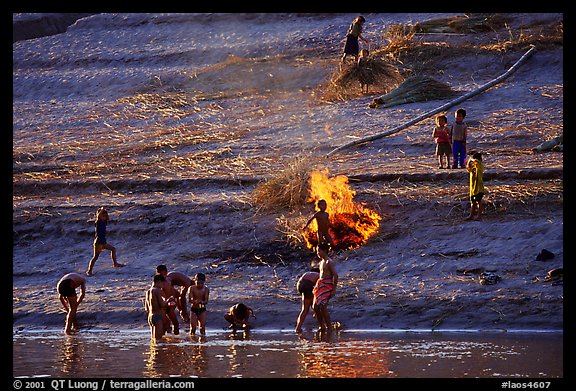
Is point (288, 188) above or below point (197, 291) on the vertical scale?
above

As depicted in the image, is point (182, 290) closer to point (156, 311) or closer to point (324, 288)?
point (156, 311)

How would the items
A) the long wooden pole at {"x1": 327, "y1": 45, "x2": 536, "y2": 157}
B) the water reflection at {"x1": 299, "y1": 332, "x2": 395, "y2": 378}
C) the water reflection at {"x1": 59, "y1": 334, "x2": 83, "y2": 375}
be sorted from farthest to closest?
the long wooden pole at {"x1": 327, "y1": 45, "x2": 536, "y2": 157}
the water reflection at {"x1": 59, "y1": 334, "x2": 83, "y2": 375}
the water reflection at {"x1": 299, "y1": 332, "x2": 395, "y2": 378}

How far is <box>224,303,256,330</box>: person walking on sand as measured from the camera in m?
16.8

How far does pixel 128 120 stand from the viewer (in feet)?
102

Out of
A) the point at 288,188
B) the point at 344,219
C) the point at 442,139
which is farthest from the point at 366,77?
the point at 344,219

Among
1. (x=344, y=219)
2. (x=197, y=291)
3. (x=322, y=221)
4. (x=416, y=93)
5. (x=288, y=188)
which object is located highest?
(x=416, y=93)

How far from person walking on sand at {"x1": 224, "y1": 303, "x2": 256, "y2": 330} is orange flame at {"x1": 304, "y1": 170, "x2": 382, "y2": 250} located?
8.99 feet

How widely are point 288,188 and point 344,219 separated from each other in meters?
1.69

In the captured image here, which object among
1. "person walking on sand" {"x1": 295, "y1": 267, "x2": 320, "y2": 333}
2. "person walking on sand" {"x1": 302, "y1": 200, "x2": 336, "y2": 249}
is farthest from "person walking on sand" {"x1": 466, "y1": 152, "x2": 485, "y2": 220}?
"person walking on sand" {"x1": 295, "y1": 267, "x2": 320, "y2": 333}

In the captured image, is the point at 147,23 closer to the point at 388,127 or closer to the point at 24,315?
the point at 388,127

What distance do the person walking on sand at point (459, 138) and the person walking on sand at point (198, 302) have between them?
6161 millimetres

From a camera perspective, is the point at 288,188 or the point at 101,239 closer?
the point at 101,239

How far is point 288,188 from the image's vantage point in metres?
21.1

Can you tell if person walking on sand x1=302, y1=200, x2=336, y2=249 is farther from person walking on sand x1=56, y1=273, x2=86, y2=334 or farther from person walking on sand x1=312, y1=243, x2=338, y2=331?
person walking on sand x1=56, y1=273, x2=86, y2=334
